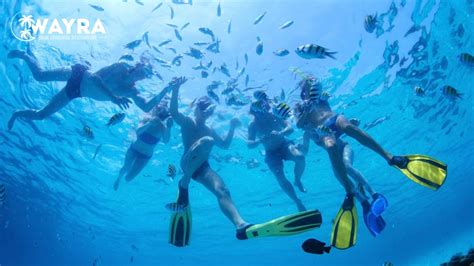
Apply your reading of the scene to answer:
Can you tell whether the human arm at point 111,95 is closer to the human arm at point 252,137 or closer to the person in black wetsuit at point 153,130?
the person in black wetsuit at point 153,130

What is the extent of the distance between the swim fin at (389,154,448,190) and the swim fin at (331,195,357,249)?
124 cm

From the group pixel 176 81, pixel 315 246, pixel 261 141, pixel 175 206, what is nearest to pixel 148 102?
pixel 176 81

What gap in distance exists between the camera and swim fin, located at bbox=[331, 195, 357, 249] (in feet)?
20.4

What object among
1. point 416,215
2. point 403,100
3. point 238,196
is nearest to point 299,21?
point 403,100

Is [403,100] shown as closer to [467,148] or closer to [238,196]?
[238,196]

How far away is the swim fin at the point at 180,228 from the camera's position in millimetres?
7941

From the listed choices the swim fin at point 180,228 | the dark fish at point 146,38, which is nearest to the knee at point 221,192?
the swim fin at point 180,228

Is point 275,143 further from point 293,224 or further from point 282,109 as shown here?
point 293,224

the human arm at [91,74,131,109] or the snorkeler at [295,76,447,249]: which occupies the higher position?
the snorkeler at [295,76,447,249]

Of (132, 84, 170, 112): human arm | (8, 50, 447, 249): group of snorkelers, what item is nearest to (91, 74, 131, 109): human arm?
(8, 50, 447, 249): group of snorkelers

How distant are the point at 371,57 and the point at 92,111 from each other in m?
15.1

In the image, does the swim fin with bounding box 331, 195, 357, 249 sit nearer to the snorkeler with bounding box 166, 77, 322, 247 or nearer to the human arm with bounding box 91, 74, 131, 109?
the snorkeler with bounding box 166, 77, 322, 247

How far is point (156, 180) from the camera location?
23.9 meters

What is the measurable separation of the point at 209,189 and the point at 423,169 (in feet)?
17.8
